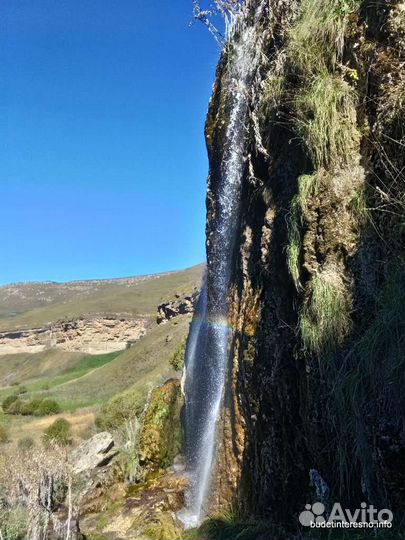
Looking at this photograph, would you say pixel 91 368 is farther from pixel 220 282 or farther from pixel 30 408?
pixel 220 282

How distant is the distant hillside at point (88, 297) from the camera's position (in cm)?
8381

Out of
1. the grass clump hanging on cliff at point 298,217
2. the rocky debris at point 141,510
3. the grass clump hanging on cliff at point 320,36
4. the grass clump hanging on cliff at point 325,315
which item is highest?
the grass clump hanging on cliff at point 320,36

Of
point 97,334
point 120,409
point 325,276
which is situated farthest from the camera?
point 97,334

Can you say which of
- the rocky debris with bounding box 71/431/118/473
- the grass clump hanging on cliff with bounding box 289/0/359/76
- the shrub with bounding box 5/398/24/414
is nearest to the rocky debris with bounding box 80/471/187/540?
the rocky debris with bounding box 71/431/118/473

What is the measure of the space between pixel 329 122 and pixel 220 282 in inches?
141

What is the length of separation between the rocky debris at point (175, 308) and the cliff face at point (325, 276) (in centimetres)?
4475

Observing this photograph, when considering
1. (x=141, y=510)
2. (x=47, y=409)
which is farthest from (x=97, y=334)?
(x=141, y=510)

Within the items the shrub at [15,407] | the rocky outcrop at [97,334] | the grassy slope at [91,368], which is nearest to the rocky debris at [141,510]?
the grassy slope at [91,368]

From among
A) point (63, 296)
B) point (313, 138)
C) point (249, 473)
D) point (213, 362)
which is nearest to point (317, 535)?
point (249, 473)

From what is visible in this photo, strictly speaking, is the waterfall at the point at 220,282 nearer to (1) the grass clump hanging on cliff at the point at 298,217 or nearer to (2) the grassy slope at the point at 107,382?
(1) the grass clump hanging on cliff at the point at 298,217

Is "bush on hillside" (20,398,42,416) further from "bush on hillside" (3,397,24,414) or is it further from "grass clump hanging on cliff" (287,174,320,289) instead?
"grass clump hanging on cliff" (287,174,320,289)

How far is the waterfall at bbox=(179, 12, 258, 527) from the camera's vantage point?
6.57 metres

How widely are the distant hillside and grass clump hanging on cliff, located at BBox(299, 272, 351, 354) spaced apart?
50557 millimetres

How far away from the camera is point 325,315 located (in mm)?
3752
